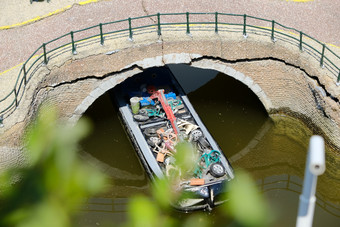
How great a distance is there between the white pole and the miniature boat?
42.6 feet

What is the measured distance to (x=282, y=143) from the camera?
2514cm

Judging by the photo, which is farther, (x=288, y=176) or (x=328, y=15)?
(x=328, y=15)

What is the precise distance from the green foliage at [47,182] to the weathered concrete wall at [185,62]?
94cm

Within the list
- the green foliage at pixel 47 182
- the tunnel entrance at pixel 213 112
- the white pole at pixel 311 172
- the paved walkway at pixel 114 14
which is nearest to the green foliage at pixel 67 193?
the green foliage at pixel 47 182

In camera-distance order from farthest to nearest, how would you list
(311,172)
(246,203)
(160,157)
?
(246,203)
(160,157)
(311,172)

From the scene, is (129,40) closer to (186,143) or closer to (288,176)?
(186,143)

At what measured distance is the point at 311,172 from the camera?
26.4 feet

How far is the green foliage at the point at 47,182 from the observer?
2091 cm

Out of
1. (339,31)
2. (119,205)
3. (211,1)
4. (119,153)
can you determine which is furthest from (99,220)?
(339,31)

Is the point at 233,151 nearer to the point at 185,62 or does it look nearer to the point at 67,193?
the point at 185,62

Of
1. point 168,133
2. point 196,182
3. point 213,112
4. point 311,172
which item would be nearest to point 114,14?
point 168,133

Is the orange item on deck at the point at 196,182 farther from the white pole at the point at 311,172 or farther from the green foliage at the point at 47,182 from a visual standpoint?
the white pole at the point at 311,172

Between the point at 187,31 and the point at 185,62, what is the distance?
1.23 meters

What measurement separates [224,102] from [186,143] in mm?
4558
